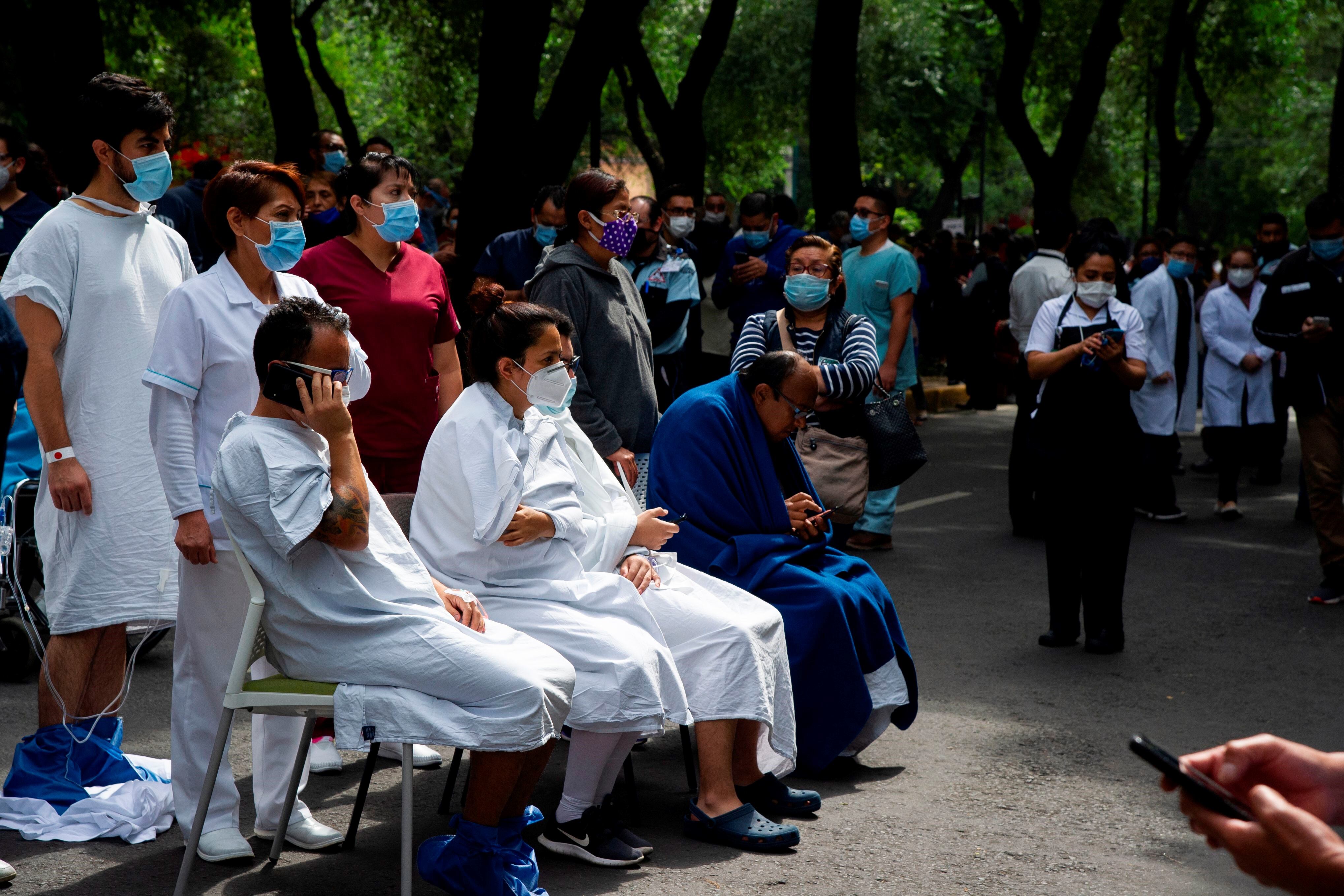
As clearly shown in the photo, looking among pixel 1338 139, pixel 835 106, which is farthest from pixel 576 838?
pixel 1338 139

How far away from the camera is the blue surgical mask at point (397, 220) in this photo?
5.22 m

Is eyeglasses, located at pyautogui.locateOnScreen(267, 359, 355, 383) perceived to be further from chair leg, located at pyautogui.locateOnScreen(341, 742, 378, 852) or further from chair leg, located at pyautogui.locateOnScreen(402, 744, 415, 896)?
chair leg, located at pyautogui.locateOnScreen(341, 742, 378, 852)

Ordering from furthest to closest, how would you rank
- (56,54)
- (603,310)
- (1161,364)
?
1. (56,54)
2. (1161,364)
3. (603,310)

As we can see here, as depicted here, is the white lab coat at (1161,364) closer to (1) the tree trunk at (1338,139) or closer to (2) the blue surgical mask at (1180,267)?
(2) the blue surgical mask at (1180,267)

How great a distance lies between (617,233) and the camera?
240 inches

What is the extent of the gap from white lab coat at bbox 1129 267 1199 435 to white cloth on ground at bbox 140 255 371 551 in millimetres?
6676

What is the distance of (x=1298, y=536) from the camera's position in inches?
394

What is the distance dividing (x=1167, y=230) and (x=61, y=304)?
13.5 m

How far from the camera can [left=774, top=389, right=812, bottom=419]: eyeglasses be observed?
5.13 m

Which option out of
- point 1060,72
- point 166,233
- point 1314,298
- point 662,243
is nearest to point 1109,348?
point 1314,298

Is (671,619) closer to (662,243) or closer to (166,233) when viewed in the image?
(166,233)

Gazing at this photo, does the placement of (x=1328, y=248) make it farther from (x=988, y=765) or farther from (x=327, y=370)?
(x=327, y=370)

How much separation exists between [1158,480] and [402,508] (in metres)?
7.10

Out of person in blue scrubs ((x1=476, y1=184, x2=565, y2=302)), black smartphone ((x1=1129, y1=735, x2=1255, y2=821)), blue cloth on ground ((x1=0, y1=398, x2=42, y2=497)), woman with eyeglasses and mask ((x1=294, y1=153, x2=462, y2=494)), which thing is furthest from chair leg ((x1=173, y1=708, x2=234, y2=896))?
person in blue scrubs ((x1=476, y1=184, x2=565, y2=302))
